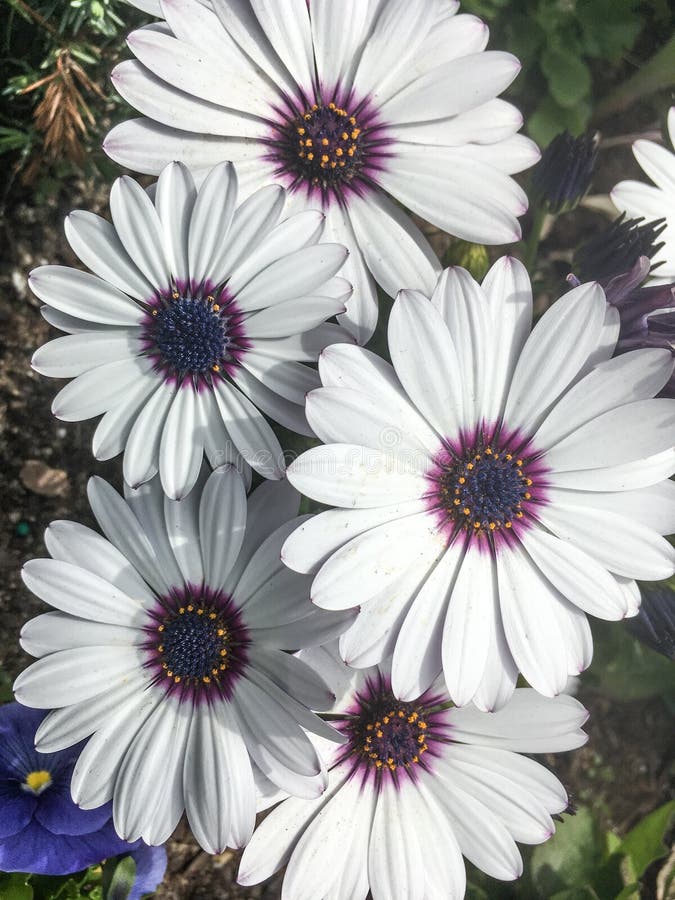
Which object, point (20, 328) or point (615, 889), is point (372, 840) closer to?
point (615, 889)

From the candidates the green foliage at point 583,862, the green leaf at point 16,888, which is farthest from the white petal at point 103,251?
the green foliage at point 583,862

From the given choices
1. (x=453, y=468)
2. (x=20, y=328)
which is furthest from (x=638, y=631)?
(x=20, y=328)

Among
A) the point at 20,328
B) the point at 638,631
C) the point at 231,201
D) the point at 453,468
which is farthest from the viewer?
the point at 20,328

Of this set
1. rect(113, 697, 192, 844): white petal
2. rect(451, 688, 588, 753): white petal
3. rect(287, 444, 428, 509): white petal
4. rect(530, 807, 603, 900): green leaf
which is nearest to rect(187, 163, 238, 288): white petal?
rect(287, 444, 428, 509): white petal

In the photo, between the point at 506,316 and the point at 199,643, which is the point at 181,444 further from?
the point at 506,316

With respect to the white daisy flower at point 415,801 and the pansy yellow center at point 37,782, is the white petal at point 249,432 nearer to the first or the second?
the white daisy flower at point 415,801
